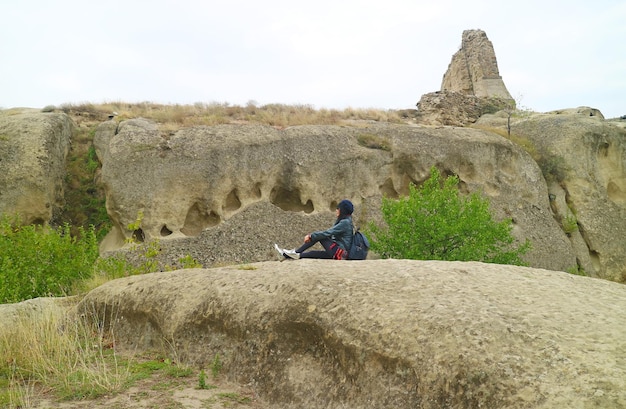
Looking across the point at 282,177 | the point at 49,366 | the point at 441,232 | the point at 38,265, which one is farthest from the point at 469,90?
the point at 49,366

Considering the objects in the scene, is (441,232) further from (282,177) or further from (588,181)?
(588,181)

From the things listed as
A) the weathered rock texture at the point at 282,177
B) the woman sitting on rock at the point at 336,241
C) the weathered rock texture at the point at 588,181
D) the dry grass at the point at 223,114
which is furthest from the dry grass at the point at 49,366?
the weathered rock texture at the point at 588,181

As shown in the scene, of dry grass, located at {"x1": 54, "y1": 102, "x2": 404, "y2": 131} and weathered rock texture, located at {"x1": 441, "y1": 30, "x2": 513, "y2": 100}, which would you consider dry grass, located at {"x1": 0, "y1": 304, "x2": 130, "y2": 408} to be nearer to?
dry grass, located at {"x1": 54, "y1": 102, "x2": 404, "y2": 131}

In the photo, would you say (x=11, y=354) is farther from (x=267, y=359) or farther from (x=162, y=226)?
(x=162, y=226)

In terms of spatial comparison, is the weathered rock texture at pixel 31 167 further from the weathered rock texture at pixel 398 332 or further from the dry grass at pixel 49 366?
the weathered rock texture at pixel 398 332

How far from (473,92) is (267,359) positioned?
87.5 ft

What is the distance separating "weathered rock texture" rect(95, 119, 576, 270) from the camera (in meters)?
15.0

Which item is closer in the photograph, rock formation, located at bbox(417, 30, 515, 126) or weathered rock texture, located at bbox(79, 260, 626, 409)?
weathered rock texture, located at bbox(79, 260, 626, 409)

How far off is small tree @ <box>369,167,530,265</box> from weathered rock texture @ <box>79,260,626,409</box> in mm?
5495

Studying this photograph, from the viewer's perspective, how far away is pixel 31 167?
15.6 m

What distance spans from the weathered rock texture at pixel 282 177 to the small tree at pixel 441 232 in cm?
380

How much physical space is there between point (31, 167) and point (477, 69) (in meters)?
22.5

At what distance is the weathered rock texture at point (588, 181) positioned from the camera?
19391mm

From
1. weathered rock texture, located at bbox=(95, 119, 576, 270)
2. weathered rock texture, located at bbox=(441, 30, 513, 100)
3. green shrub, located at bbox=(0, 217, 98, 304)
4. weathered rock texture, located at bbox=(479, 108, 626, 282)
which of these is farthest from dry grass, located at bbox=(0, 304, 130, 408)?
weathered rock texture, located at bbox=(441, 30, 513, 100)
